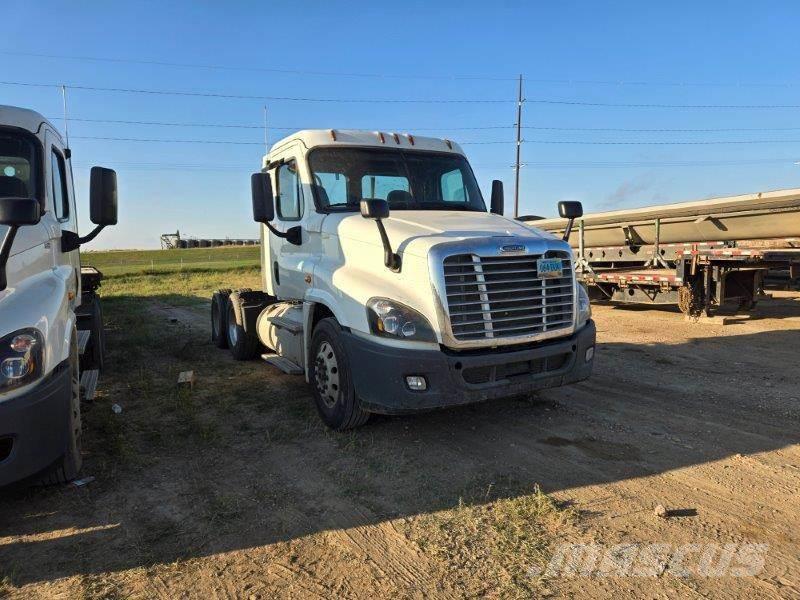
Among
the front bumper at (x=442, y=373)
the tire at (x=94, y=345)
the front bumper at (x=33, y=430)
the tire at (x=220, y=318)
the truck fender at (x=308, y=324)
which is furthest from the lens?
the tire at (x=220, y=318)

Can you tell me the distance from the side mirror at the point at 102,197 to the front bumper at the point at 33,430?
66.0 inches

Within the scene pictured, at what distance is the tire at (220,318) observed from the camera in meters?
8.53

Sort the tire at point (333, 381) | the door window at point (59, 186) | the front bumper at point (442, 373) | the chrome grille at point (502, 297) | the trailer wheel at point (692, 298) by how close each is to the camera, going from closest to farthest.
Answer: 1. the front bumper at point (442, 373)
2. the chrome grille at point (502, 297)
3. the tire at point (333, 381)
4. the door window at point (59, 186)
5. the trailer wheel at point (692, 298)

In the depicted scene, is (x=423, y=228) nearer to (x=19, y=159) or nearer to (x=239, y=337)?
(x=19, y=159)

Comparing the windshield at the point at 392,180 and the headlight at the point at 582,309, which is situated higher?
the windshield at the point at 392,180

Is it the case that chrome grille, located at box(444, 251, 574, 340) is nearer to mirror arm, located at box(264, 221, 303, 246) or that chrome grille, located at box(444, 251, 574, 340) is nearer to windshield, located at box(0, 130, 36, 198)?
mirror arm, located at box(264, 221, 303, 246)

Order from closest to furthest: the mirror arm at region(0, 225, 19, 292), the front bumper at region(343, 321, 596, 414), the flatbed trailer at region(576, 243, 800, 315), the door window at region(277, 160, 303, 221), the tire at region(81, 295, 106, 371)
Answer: the mirror arm at region(0, 225, 19, 292), the front bumper at region(343, 321, 596, 414), the door window at region(277, 160, 303, 221), the tire at region(81, 295, 106, 371), the flatbed trailer at region(576, 243, 800, 315)

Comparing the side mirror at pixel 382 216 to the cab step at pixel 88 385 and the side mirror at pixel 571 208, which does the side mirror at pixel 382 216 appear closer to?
the side mirror at pixel 571 208

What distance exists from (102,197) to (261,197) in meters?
1.49

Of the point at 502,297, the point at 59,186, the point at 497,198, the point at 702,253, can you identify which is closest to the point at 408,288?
the point at 502,297

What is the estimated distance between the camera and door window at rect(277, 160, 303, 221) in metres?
5.77

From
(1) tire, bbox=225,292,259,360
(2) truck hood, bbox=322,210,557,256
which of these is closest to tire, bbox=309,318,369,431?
(2) truck hood, bbox=322,210,557,256

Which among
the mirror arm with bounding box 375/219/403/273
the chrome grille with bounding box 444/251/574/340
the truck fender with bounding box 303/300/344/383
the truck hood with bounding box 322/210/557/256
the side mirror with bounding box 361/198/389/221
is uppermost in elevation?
the side mirror with bounding box 361/198/389/221

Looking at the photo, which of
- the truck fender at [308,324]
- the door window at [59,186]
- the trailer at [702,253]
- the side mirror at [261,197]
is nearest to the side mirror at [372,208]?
the truck fender at [308,324]
